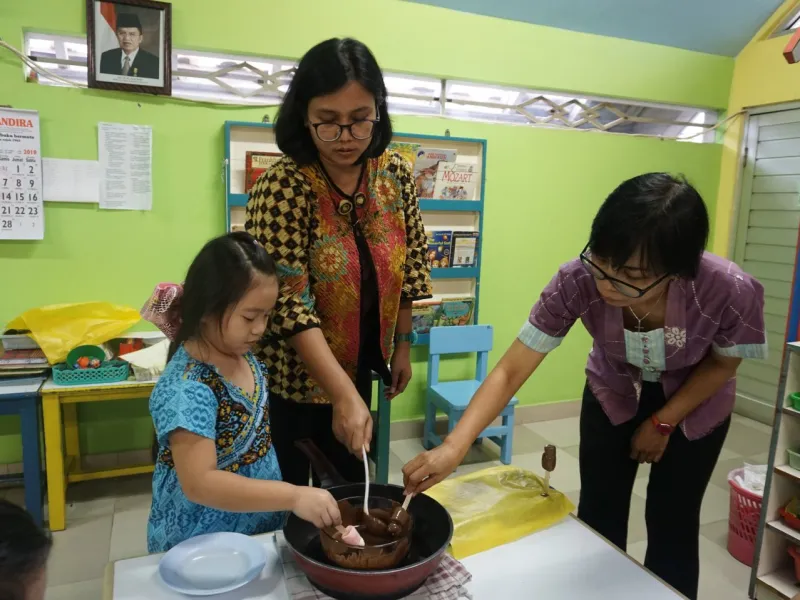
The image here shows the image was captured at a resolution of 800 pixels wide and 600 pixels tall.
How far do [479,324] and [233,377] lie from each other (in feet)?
7.73

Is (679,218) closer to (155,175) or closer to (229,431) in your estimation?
(229,431)

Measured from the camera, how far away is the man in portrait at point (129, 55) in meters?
2.48

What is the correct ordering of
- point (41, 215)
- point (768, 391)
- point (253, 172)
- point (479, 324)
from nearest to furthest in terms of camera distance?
point (41, 215) < point (253, 172) < point (479, 324) < point (768, 391)

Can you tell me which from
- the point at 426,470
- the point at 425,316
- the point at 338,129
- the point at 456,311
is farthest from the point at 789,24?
the point at 426,470

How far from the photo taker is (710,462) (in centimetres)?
Answer: 140

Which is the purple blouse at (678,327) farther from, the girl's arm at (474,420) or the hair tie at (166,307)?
the hair tie at (166,307)

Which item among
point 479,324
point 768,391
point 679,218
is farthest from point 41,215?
point 768,391

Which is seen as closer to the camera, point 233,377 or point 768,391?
point 233,377

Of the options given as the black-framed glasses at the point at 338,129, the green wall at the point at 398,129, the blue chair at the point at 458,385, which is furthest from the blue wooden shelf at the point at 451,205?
the black-framed glasses at the point at 338,129

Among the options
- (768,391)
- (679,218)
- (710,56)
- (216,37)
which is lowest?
(768,391)

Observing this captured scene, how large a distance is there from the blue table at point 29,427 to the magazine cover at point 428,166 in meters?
1.93

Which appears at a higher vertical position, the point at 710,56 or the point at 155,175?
the point at 710,56

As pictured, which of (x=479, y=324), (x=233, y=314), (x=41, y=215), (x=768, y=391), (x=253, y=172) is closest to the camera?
(x=233, y=314)

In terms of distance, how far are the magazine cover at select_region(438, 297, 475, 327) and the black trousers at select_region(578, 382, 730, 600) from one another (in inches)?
68.9
